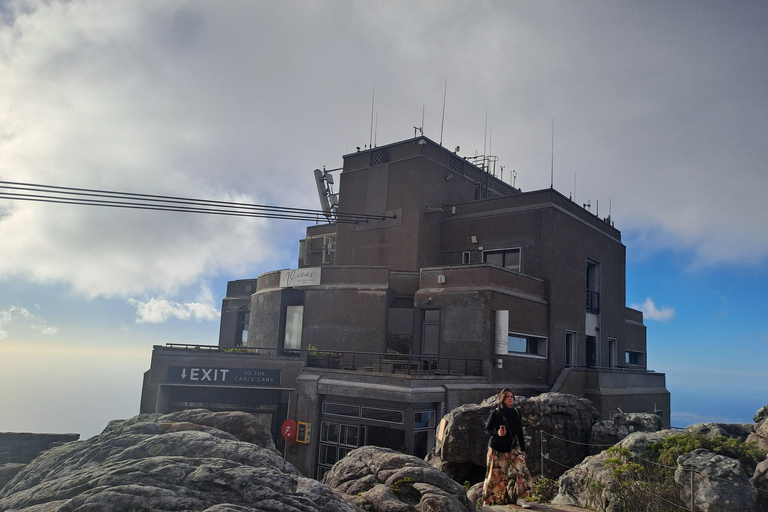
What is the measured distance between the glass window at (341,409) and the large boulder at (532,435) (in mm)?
5693

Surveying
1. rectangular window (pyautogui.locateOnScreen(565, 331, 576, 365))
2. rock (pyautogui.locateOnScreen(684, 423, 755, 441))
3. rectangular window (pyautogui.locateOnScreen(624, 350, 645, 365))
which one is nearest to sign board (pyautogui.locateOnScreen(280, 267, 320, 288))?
rectangular window (pyautogui.locateOnScreen(565, 331, 576, 365))

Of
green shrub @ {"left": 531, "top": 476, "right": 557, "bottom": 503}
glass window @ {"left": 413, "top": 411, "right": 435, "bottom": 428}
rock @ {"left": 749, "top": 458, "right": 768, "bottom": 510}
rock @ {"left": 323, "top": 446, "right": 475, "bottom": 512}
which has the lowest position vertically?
green shrub @ {"left": 531, "top": 476, "right": 557, "bottom": 503}

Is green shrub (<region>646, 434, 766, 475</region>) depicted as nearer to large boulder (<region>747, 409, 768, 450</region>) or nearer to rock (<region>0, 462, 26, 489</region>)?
large boulder (<region>747, 409, 768, 450</region>)

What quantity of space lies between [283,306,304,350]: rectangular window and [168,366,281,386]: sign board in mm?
4603

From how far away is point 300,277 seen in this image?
27453 millimetres

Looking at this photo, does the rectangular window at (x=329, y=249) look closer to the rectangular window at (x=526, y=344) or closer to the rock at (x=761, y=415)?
the rectangular window at (x=526, y=344)

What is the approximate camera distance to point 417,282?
26.5 meters

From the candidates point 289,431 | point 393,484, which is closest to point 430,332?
point 289,431

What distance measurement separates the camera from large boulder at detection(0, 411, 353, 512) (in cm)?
559

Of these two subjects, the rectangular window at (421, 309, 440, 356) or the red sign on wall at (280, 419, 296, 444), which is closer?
the red sign on wall at (280, 419, 296, 444)

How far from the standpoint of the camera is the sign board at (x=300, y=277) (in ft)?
88.7

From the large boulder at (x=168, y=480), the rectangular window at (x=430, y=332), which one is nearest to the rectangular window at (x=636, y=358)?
the rectangular window at (x=430, y=332)

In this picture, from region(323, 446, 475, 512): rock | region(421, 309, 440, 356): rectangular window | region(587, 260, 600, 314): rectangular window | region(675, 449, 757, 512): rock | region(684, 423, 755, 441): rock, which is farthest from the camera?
region(587, 260, 600, 314): rectangular window

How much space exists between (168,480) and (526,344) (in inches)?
878
